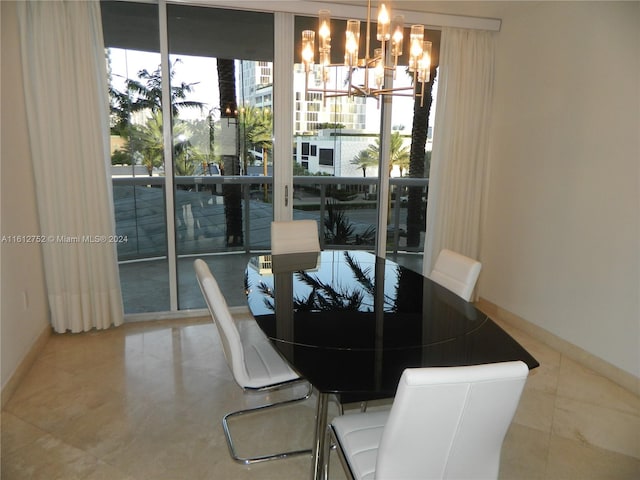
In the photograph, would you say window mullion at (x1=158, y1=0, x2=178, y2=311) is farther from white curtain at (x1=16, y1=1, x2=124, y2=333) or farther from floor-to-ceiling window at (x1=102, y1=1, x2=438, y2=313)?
white curtain at (x1=16, y1=1, x2=124, y2=333)

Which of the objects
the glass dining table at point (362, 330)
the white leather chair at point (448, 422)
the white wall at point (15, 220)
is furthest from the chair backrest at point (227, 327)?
the white wall at point (15, 220)

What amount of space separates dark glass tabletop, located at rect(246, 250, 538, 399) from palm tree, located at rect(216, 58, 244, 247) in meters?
1.30

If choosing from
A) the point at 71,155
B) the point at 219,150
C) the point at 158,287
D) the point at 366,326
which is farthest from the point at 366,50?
the point at 158,287

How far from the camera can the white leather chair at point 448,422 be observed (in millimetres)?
1223

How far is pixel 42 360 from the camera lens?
315 centimetres

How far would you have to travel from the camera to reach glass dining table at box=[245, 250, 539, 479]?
1.65 metres

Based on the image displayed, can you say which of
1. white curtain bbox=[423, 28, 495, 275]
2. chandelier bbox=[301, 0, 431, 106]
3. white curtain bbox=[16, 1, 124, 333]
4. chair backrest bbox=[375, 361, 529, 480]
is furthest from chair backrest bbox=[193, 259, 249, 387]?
white curtain bbox=[423, 28, 495, 275]

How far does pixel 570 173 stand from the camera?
132 inches

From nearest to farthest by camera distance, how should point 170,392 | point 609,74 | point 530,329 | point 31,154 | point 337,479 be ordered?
point 337,479, point 170,392, point 609,74, point 31,154, point 530,329

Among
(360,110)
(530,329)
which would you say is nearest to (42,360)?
(360,110)

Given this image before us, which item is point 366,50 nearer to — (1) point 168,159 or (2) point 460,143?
(1) point 168,159

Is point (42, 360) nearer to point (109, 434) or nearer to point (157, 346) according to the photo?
point (157, 346)

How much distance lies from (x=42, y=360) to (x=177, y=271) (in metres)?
1.21

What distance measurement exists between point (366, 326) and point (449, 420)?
0.74 metres
